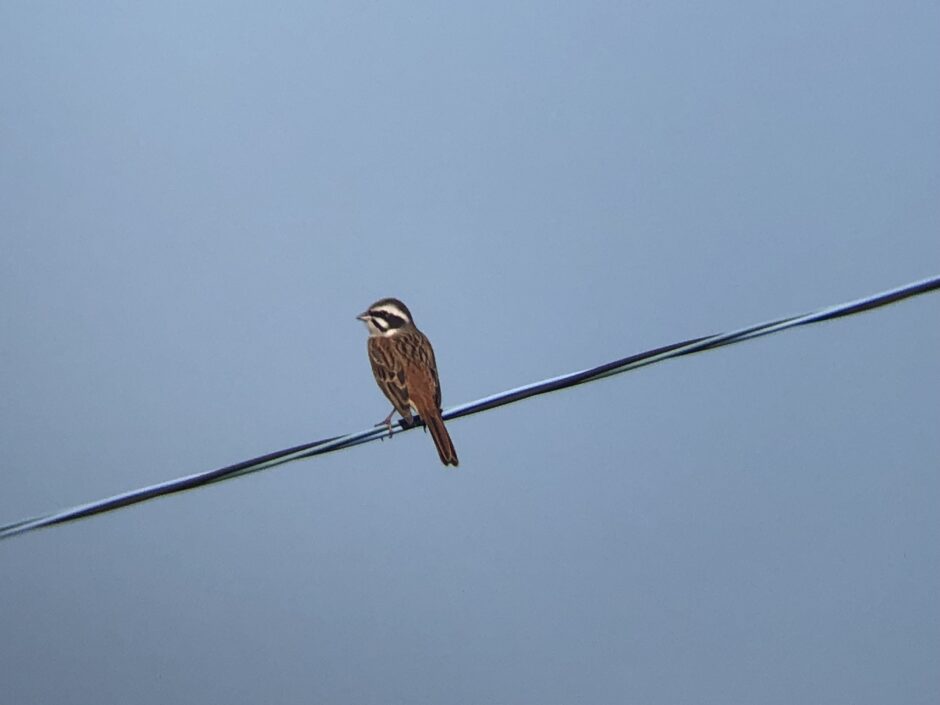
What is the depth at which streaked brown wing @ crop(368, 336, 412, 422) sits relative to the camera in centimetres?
1053

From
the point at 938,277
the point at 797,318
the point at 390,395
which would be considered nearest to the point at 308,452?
the point at 797,318

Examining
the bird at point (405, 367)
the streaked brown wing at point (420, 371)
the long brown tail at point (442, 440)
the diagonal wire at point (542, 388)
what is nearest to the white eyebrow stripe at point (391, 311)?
the bird at point (405, 367)

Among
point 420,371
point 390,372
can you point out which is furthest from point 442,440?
point 390,372

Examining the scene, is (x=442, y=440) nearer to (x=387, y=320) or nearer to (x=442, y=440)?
(x=442, y=440)

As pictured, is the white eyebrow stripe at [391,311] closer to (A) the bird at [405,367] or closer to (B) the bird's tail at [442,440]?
(A) the bird at [405,367]

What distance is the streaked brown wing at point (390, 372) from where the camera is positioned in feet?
34.6

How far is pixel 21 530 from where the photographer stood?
22.4ft

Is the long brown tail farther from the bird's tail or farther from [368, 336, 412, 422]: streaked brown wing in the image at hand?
[368, 336, 412, 422]: streaked brown wing

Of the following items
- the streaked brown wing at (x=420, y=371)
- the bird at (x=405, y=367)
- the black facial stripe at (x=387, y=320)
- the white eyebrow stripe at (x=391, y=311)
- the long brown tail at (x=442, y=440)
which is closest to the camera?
the long brown tail at (x=442, y=440)

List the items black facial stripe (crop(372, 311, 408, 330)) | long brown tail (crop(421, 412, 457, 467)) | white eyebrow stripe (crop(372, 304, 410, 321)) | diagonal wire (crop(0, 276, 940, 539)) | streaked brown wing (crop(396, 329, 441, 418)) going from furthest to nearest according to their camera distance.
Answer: white eyebrow stripe (crop(372, 304, 410, 321)) < black facial stripe (crop(372, 311, 408, 330)) < streaked brown wing (crop(396, 329, 441, 418)) < long brown tail (crop(421, 412, 457, 467)) < diagonal wire (crop(0, 276, 940, 539))

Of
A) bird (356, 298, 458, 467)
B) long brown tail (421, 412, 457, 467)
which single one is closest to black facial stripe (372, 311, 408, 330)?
bird (356, 298, 458, 467)

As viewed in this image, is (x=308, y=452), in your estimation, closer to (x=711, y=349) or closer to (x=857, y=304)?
(x=711, y=349)

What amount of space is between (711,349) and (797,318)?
1.30ft

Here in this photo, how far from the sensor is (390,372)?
432 inches
